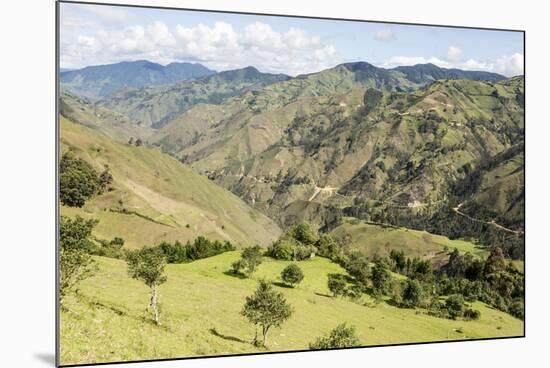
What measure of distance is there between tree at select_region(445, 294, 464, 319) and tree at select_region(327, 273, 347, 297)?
2190 mm

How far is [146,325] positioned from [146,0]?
18.5 ft

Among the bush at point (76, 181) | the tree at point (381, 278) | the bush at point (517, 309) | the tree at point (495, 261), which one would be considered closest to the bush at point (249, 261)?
the tree at point (381, 278)

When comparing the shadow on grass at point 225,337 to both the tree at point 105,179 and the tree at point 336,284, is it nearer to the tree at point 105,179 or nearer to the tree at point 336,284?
the tree at point 336,284

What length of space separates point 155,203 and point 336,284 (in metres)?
4.01

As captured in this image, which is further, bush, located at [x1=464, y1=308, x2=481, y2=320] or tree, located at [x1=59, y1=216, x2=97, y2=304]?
bush, located at [x1=464, y1=308, x2=481, y2=320]

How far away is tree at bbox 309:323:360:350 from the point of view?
12766 millimetres

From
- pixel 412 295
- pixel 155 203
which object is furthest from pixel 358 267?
pixel 155 203

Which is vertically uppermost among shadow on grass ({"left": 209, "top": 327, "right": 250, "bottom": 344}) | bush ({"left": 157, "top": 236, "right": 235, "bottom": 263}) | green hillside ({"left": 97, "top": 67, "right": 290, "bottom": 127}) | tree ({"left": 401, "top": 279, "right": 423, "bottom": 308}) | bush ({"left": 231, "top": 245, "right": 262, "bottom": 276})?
green hillside ({"left": 97, "top": 67, "right": 290, "bottom": 127})

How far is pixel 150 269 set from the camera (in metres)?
12.2

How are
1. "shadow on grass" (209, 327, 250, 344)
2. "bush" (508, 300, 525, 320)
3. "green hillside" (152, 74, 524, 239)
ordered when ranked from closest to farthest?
"shadow on grass" (209, 327, 250, 344) < "green hillside" (152, 74, 524, 239) < "bush" (508, 300, 525, 320)

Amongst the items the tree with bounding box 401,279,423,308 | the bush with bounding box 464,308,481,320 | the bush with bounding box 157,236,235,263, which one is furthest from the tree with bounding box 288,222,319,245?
the bush with bounding box 464,308,481,320

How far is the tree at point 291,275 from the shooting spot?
13.5 m

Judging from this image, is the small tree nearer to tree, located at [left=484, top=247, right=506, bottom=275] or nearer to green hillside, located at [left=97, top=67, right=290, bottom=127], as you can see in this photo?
green hillside, located at [left=97, top=67, right=290, bottom=127]

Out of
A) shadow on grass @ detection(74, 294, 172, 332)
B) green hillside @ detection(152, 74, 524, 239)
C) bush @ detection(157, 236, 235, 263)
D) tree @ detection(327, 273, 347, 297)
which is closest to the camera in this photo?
shadow on grass @ detection(74, 294, 172, 332)
